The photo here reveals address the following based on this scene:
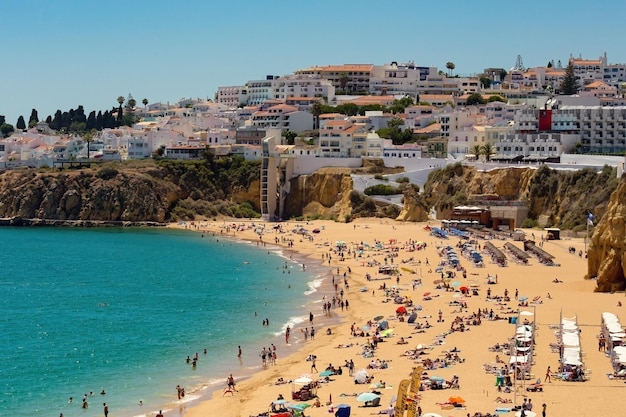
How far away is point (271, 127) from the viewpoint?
101000 millimetres

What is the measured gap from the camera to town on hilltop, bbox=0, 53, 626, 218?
81.4 m

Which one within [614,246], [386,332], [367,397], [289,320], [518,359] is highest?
[614,246]

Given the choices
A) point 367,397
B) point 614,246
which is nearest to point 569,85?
point 614,246

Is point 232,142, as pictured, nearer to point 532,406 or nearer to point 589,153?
point 589,153

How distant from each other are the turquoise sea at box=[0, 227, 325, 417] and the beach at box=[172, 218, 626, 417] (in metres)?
1.63

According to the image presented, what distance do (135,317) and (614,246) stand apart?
2082 centimetres

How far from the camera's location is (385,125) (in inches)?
4028

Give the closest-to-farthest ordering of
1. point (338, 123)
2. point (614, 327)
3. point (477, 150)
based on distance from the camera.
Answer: point (614, 327) < point (477, 150) < point (338, 123)

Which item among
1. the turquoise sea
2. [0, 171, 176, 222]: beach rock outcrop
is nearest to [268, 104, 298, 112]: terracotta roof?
[0, 171, 176, 222]: beach rock outcrop

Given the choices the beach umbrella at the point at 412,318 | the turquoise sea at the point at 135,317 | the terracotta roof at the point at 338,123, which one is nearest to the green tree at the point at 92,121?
the terracotta roof at the point at 338,123

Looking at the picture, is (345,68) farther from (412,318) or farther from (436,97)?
(412,318)

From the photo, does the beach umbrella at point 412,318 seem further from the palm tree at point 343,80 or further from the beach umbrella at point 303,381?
the palm tree at point 343,80

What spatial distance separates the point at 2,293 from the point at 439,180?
38.3 m

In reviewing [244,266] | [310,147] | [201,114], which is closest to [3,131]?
[201,114]
